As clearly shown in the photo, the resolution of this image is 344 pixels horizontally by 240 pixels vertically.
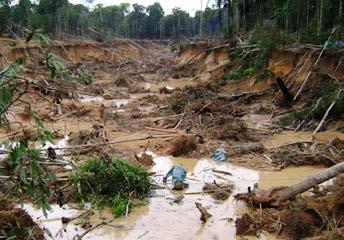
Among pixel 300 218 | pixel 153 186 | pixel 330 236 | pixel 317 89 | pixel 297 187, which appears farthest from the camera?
pixel 317 89

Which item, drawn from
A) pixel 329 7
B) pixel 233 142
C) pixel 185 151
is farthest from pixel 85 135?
pixel 329 7

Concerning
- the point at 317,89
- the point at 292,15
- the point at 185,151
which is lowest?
the point at 185,151

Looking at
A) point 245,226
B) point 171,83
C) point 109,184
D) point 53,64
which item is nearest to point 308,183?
point 245,226

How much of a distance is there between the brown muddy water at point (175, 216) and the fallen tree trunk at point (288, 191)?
307 mm

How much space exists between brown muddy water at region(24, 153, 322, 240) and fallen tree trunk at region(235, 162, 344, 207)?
307mm

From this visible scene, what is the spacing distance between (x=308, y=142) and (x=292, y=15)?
65.6 ft

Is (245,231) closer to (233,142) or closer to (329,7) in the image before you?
(233,142)

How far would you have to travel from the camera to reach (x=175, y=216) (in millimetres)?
7805

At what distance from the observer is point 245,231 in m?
6.95

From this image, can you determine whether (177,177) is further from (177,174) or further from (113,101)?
(113,101)

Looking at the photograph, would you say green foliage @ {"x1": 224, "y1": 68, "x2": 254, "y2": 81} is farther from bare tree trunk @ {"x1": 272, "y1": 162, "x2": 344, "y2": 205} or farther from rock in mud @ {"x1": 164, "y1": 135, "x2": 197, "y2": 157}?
bare tree trunk @ {"x1": 272, "y1": 162, "x2": 344, "y2": 205}

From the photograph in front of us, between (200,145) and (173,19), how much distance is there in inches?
2913

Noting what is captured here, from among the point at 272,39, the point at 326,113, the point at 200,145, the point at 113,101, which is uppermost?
the point at 272,39

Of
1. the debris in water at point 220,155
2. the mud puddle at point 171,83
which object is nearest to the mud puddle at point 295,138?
the debris in water at point 220,155
